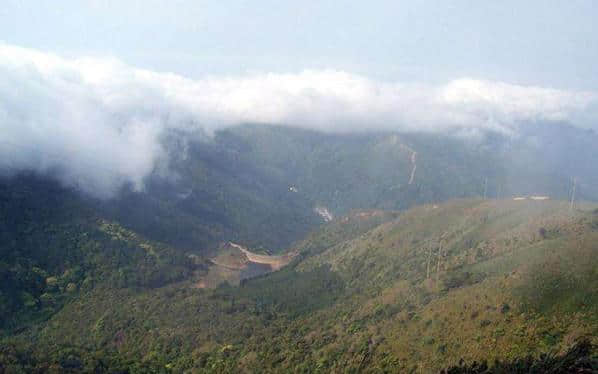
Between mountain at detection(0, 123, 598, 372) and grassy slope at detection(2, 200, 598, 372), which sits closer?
grassy slope at detection(2, 200, 598, 372)

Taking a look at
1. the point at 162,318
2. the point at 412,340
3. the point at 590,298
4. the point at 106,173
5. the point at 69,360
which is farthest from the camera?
the point at 106,173

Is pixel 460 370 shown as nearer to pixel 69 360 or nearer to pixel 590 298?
pixel 590 298

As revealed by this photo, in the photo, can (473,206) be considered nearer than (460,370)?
No

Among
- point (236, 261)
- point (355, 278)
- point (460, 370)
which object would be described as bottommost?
point (236, 261)

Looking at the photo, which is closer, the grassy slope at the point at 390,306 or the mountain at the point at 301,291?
the grassy slope at the point at 390,306

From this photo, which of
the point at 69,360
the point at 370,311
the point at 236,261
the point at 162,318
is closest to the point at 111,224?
the point at 236,261

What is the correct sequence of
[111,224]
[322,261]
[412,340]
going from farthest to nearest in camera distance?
[111,224] → [322,261] → [412,340]

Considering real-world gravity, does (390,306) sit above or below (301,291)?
above

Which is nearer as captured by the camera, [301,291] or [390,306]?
[390,306]
